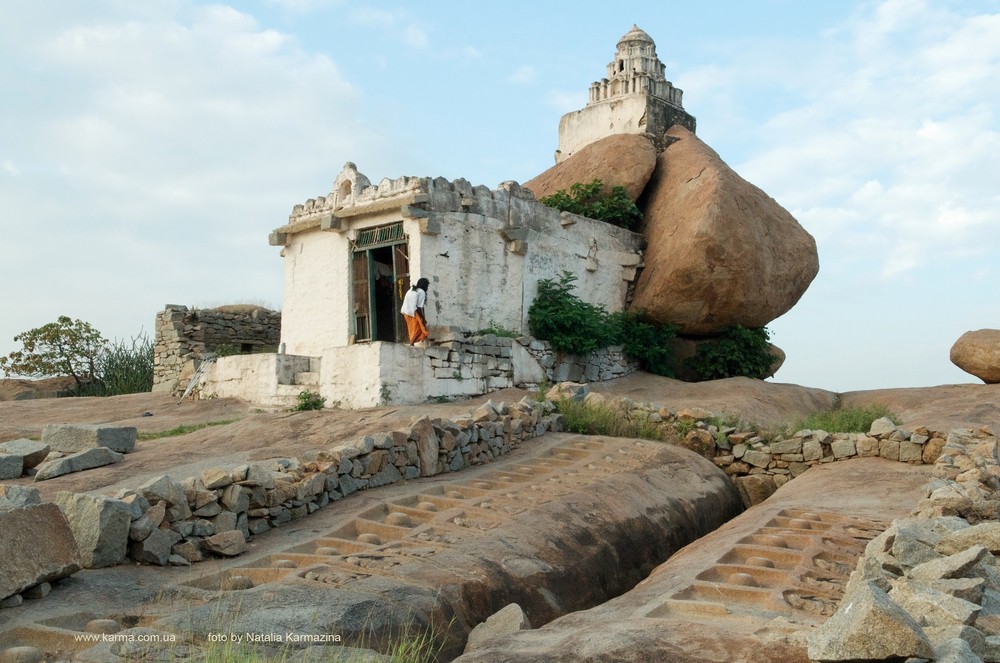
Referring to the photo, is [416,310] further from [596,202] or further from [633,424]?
[596,202]

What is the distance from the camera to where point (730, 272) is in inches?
678

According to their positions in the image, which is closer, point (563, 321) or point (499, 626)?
point (499, 626)

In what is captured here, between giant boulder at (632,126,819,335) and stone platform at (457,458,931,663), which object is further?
giant boulder at (632,126,819,335)

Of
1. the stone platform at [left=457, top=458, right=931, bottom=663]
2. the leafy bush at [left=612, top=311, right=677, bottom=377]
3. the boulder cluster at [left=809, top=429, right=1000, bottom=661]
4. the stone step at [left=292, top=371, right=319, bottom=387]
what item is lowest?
the stone platform at [left=457, top=458, right=931, bottom=663]

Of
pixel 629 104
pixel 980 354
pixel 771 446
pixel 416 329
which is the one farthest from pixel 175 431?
pixel 980 354

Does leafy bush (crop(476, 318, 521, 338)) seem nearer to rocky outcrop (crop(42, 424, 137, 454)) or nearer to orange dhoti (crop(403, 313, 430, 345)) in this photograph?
orange dhoti (crop(403, 313, 430, 345))

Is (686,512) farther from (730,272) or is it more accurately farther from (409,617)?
(730,272)

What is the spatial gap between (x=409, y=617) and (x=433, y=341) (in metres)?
9.21

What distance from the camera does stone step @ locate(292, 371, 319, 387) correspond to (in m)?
14.0

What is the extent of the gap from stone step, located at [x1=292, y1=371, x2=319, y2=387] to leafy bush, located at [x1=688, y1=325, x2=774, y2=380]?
7.69m

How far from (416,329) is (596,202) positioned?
5673 millimetres

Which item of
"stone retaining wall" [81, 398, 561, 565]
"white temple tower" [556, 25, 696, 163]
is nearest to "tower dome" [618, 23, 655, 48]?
"white temple tower" [556, 25, 696, 163]

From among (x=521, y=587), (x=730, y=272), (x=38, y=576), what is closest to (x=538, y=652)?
(x=521, y=587)

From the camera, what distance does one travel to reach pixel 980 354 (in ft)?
56.5
